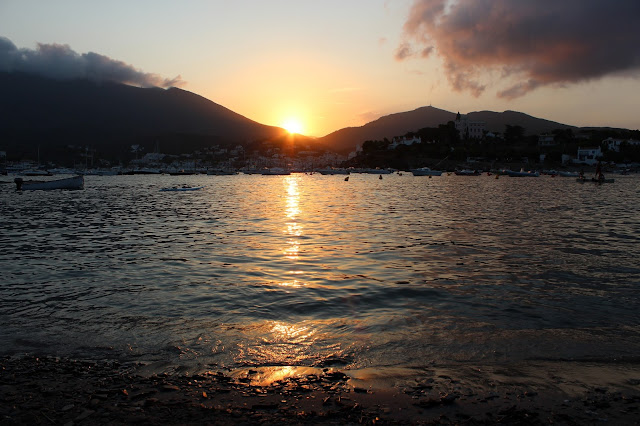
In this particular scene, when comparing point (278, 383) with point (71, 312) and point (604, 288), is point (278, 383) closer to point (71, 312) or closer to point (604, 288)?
point (71, 312)

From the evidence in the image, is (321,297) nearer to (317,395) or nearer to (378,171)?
(317,395)

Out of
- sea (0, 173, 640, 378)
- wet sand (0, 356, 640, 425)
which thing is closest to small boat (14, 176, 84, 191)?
sea (0, 173, 640, 378)

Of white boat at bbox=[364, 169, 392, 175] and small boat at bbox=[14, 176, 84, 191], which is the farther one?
white boat at bbox=[364, 169, 392, 175]

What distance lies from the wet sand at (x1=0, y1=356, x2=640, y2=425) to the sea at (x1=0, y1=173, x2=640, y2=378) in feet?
1.58

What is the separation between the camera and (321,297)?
1159cm

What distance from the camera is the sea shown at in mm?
7902

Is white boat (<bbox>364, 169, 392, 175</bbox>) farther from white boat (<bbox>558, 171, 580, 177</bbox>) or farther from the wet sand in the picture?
the wet sand

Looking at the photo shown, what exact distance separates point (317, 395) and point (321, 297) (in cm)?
557

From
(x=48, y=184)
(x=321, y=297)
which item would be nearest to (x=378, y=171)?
(x=48, y=184)

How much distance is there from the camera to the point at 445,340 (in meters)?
8.50

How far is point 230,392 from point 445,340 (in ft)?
14.4

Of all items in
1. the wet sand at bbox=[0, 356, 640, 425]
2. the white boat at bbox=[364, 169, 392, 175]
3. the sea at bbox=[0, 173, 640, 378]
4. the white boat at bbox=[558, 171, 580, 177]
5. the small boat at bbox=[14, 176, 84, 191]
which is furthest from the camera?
the white boat at bbox=[364, 169, 392, 175]

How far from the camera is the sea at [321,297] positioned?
7.90 meters

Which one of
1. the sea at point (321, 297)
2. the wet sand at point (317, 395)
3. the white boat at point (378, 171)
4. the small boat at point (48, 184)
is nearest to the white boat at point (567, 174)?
the white boat at point (378, 171)
